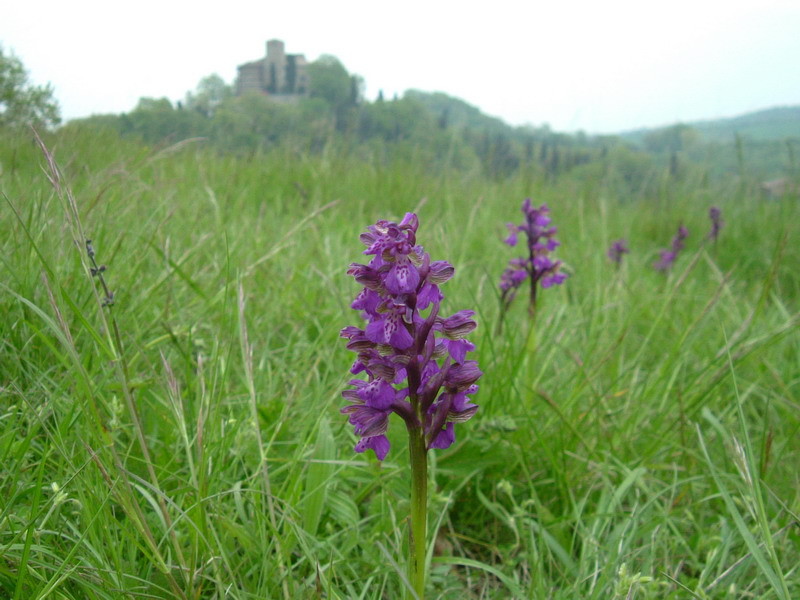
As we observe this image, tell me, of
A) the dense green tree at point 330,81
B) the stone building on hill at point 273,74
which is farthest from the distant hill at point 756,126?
the stone building on hill at point 273,74

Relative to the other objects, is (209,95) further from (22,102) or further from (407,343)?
(407,343)

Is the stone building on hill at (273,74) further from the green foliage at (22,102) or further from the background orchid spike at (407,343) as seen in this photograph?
the background orchid spike at (407,343)

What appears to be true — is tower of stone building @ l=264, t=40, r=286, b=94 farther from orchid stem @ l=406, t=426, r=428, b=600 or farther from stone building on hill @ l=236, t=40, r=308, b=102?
orchid stem @ l=406, t=426, r=428, b=600

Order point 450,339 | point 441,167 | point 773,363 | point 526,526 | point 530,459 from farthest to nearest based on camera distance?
1. point 441,167
2. point 773,363
3. point 530,459
4. point 526,526
5. point 450,339

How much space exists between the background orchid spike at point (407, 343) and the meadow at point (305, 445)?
0.88 ft

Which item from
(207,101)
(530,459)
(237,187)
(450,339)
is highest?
(207,101)

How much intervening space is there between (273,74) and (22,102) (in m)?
4.30

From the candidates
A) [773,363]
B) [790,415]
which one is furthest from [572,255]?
[790,415]

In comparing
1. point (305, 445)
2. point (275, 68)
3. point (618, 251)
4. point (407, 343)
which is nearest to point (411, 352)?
point (407, 343)

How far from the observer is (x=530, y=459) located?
2059 mm

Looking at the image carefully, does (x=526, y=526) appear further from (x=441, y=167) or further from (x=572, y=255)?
(x=441, y=167)

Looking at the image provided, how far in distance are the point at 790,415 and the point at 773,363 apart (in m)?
0.97

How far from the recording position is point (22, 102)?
3135 millimetres

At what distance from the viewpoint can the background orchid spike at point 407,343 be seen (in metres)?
1.07
